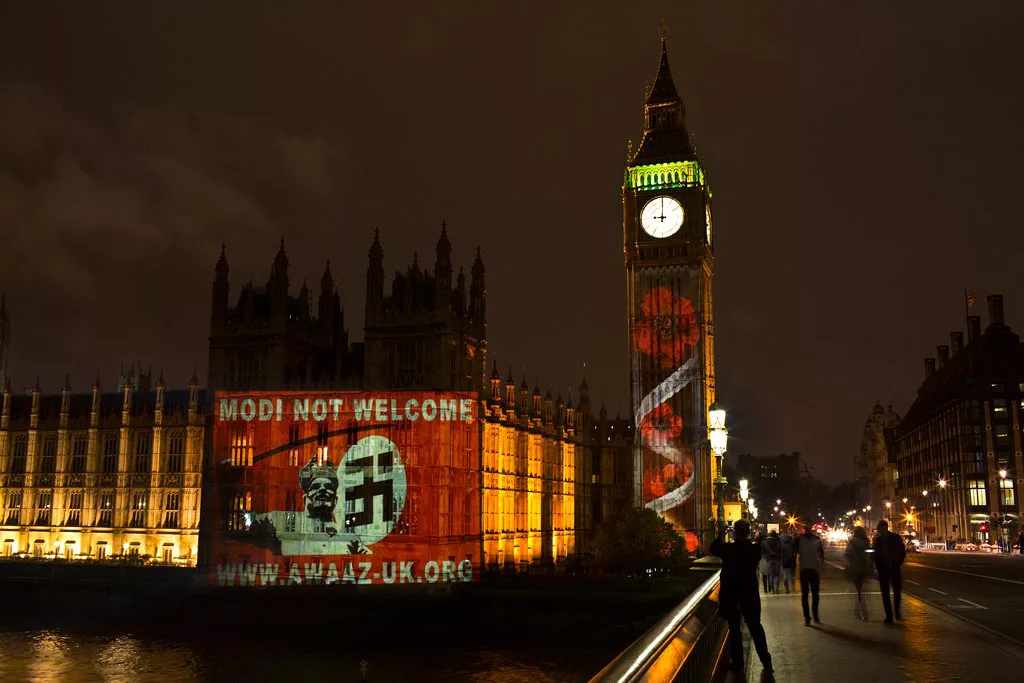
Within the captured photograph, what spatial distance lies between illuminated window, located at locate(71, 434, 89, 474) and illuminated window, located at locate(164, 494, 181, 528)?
9.99 m

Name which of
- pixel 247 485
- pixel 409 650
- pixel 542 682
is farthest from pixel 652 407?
pixel 542 682

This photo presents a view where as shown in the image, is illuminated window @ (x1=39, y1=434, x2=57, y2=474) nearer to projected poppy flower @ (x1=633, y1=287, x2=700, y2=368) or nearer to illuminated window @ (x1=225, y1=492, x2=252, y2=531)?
illuminated window @ (x1=225, y1=492, x2=252, y2=531)

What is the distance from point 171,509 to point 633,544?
1651 inches

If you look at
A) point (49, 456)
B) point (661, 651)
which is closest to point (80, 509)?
point (49, 456)

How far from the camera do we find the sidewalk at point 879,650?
13.1 m

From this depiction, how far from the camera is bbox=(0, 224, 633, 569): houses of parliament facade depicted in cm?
6919

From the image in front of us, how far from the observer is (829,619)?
20078mm

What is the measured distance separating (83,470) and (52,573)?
48.2ft

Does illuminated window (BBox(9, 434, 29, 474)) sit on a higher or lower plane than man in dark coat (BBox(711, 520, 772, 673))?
higher

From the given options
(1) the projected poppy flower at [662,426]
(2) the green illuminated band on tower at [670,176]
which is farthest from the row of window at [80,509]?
(2) the green illuminated band on tower at [670,176]

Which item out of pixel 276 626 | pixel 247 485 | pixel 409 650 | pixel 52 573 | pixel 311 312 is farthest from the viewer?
pixel 311 312

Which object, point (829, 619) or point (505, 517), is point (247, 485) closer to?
point (505, 517)

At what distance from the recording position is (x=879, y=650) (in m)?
15.4

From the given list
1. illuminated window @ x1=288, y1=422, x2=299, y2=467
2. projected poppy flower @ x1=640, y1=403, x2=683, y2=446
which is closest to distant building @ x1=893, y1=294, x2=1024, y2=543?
projected poppy flower @ x1=640, y1=403, x2=683, y2=446
